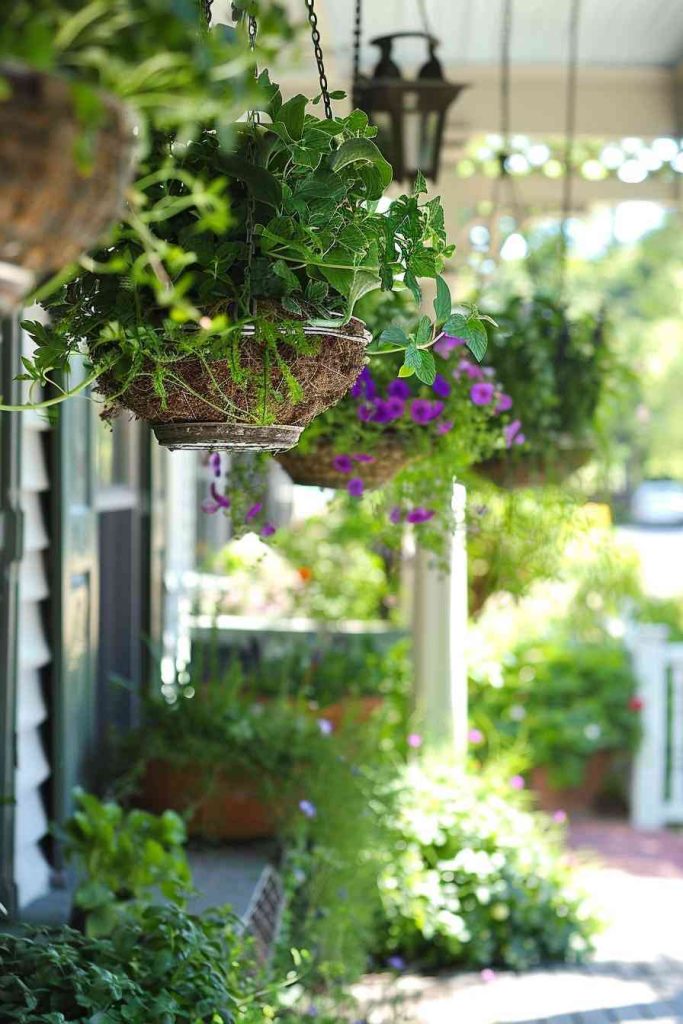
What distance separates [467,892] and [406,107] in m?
2.33

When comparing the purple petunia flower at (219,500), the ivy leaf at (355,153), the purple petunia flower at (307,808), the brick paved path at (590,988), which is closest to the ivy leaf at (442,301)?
the ivy leaf at (355,153)

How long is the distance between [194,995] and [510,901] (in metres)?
2.68

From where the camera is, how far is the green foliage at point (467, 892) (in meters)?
3.88

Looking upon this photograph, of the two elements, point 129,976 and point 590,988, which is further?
point 590,988

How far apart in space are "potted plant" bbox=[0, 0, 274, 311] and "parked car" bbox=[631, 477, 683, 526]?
66.3ft

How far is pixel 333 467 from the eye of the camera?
1985 mm

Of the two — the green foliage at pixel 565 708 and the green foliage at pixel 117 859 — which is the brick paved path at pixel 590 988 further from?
the green foliage at pixel 565 708

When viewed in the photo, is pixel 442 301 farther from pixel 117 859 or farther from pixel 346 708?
pixel 346 708

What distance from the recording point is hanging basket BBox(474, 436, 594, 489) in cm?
296

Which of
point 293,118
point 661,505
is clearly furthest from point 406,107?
point 661,505

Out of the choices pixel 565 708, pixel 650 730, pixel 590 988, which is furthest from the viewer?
pixel 565 708

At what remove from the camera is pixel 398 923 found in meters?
3.88

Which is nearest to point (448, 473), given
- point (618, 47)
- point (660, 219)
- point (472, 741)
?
point (472, 741)

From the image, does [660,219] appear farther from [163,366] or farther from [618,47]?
[163,366]
